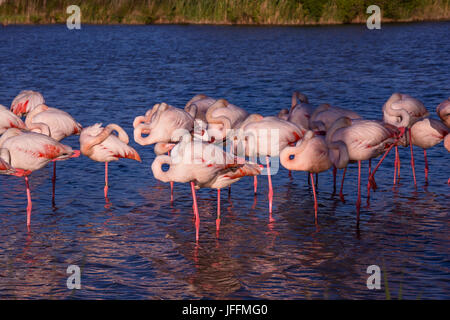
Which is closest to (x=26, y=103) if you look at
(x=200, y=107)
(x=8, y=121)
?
(x=8, y=121)

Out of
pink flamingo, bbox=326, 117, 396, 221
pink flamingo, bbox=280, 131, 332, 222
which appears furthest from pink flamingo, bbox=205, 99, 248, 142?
pink flamingo, bbox=326, 117, 396, 221

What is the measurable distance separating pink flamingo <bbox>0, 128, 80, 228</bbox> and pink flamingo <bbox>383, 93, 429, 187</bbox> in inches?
181

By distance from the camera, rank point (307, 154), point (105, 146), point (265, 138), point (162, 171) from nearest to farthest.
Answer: point (162, 171)
point (307, 154)
point (265, 138)
point (105, 146)

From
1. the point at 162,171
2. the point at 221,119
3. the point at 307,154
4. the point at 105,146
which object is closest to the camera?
the point at 162,171

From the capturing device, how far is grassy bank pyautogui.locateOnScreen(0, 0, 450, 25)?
4084cm

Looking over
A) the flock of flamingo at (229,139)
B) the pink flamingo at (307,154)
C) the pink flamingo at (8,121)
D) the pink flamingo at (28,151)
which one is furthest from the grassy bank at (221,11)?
the pink flamingo at (28,151)

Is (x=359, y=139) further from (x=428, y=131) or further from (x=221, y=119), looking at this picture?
(x=221, y=119)

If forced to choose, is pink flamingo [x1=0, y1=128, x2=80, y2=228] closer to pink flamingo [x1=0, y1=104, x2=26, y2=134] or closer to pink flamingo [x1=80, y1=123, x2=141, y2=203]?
pink flamingo [x1=80, y1=123, x2=141, y2=203]

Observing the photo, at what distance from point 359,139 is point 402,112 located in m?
1.47

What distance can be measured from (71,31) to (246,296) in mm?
39904

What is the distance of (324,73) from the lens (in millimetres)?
24234

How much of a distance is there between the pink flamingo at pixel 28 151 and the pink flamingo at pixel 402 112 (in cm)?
460

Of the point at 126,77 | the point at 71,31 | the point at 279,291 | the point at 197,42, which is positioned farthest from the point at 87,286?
the point at 71,31

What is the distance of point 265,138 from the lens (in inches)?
344
